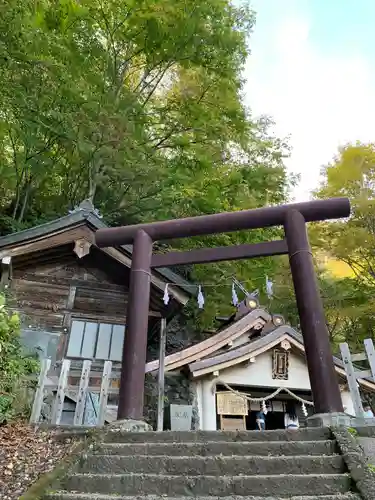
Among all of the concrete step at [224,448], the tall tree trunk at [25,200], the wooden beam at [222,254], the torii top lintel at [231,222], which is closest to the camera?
the concrete step at [224,448]

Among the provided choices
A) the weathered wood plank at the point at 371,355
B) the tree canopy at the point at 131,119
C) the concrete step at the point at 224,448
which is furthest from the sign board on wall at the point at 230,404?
the concrete step at the point at 224,448

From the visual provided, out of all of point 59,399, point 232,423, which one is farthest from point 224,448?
point 232,423

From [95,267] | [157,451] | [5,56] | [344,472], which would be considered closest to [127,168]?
[95,267]

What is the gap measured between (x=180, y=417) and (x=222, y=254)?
4997mm

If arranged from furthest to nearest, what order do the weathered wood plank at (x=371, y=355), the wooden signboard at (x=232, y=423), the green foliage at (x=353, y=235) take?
the green foliage at (x=353, y=235) → the wooden signboard at (x=232, y=423) → the weathered wood plank at (x=371, y=355)

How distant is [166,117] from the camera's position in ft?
44.3

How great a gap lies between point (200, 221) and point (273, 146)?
30.4ft

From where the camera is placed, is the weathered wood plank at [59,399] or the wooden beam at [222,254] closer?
the weathered wood plank at [59,399]

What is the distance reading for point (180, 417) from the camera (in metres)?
10.2

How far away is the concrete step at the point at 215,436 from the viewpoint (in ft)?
16.0

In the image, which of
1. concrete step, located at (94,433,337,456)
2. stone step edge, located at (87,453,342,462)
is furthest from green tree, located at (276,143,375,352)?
stone step edge, located at (87,453,342,462)

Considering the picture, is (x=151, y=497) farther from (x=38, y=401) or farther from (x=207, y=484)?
(x=38, y=401)

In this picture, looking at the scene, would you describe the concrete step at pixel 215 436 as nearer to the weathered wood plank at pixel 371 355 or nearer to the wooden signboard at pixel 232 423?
the weathered wood plank at pixel 371 355

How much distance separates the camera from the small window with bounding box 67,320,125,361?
10.3 metres
